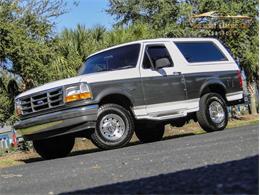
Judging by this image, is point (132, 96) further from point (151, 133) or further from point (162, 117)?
point (151, 133)

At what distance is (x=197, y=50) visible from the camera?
41.4 feet

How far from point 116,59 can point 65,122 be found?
2035 millimetres

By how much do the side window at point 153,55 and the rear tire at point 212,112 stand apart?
3.73 feet

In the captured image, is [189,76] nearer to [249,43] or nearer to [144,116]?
[144,116]

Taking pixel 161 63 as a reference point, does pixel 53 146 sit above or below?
below

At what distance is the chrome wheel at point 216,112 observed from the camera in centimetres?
1215

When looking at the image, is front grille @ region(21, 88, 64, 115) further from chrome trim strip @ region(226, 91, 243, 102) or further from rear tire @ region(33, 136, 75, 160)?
chrome trim strip @ region(226, 91, 243, 102)

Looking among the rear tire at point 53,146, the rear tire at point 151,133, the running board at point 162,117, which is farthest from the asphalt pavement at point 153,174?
the rear tire at point 151,133

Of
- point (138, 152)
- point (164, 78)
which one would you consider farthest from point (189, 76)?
point (138, 152)

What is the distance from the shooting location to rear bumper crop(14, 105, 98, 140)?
991 cm

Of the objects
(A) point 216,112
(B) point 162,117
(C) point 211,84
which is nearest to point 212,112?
(A) point 216,112

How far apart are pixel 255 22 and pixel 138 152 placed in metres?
21.8

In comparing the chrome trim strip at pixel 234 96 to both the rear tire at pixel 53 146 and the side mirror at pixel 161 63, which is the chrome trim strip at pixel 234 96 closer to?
the side mirror at pixel 161 63

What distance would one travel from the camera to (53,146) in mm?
11062
